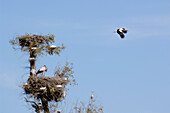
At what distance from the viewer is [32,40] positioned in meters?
18.5

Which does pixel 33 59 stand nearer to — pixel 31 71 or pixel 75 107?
pixel 31 71

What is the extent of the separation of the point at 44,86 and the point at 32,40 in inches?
81.5

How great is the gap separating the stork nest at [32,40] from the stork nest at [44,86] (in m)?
1.49

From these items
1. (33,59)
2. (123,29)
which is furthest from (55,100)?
(123,29)

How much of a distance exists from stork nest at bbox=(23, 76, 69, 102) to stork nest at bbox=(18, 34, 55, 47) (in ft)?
4.88

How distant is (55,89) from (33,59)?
172 centimetres

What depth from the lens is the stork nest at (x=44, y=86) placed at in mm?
18375

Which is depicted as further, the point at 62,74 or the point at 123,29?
the point at 62,74

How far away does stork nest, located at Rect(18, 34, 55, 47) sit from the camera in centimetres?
1853

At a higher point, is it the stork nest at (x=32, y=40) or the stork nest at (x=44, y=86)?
the stork nest at (x=32, y=40)

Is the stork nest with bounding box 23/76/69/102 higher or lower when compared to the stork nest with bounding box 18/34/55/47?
lower

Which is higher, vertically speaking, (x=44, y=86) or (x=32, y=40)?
(x=32, y=40)

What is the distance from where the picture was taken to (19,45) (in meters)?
18.8

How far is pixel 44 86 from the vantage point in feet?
60.4
